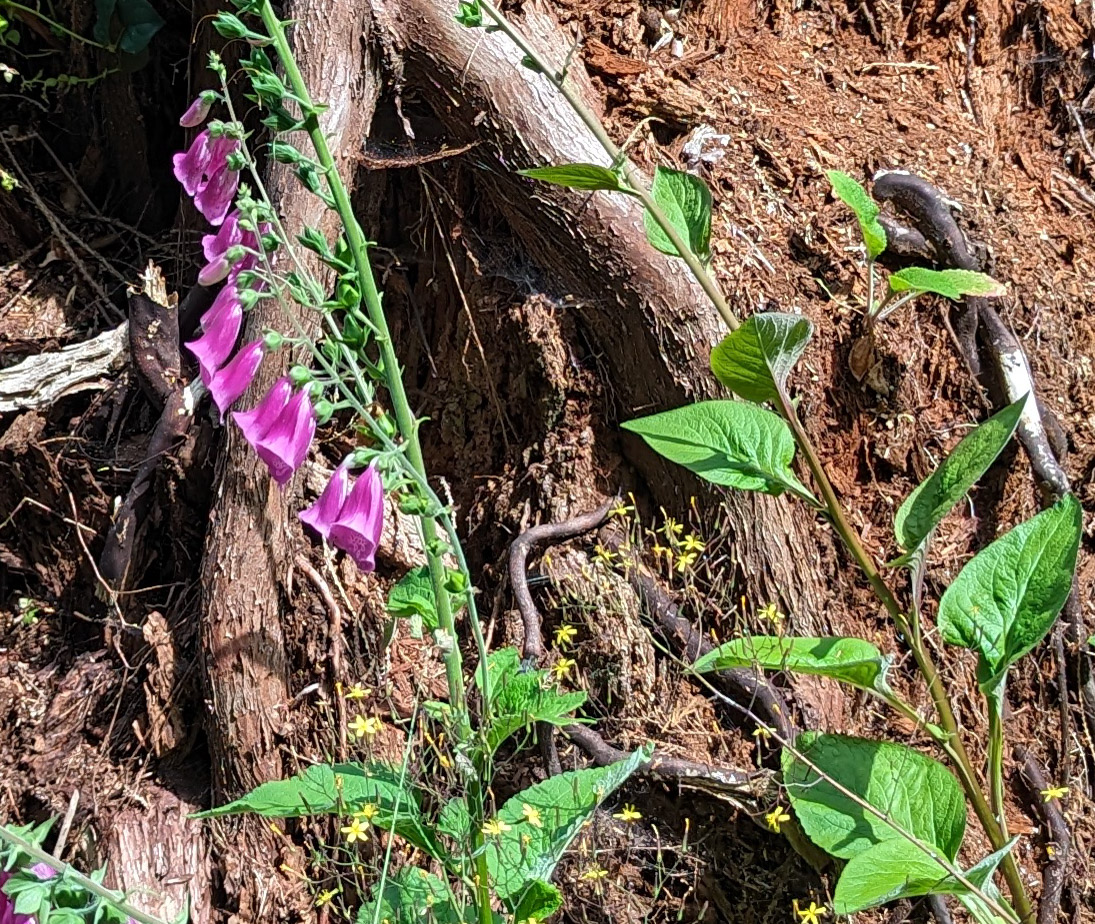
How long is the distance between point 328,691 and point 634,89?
5.38ft

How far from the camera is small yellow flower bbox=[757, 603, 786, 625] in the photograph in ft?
6.71

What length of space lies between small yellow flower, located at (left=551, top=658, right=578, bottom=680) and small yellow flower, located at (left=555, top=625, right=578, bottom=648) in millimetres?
38

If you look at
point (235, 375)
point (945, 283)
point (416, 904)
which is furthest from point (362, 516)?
point (945, 283)

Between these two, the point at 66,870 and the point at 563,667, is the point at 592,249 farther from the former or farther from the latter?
the point at 66,870

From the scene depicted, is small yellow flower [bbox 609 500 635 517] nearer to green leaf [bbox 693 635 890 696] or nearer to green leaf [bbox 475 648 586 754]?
green leaf [bbox 475 648 586 754]

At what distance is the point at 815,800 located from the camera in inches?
69.6

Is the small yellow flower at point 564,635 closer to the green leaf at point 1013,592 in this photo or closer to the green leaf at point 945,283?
the green leaf at point 1013,592

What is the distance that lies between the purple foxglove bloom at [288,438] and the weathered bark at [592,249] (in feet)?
3.37

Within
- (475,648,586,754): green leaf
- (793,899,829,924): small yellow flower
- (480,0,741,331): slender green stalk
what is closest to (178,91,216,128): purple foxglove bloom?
(480,0,741,331): slender green stalk

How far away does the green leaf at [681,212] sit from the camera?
75.3 inches

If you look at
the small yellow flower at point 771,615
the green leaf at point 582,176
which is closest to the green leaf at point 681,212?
the green leaf at point 582,176

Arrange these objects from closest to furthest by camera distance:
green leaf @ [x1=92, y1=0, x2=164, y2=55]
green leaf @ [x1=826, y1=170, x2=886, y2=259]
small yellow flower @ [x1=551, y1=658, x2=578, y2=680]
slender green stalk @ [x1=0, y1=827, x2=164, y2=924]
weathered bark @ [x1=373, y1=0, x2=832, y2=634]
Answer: slender green stalk @ [x1=0, y1=827, x2=164, y2=924] < green leaf @ [x1=826, y1=170, x2=886, y2=259] < small yellow flower @ [x1=551, y1=658, x2=578, y2=680] < weathered bark @ [x1=373, y1=0, x2=832, y2=634] < green leaf @ [x1=92, y1=0, x2=164, y2=55]

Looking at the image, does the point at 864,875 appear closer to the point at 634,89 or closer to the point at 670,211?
the point at 670,211

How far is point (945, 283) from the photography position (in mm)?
1938
